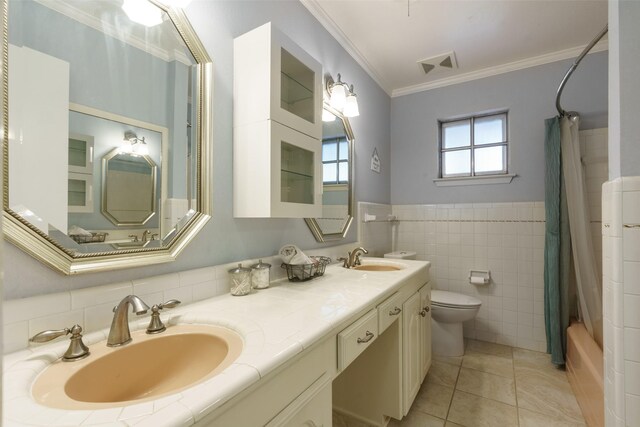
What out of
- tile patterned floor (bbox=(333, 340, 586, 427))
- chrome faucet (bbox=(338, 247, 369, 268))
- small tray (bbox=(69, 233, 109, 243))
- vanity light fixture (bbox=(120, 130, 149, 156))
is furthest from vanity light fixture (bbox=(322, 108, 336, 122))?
tile patterned floor (bbox=(333, 340, 586, 427))

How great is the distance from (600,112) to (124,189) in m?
3.07

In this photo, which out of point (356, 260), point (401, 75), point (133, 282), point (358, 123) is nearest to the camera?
point (133, 282)

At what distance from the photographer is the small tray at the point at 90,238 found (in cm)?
88

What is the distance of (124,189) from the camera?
3.23 feet

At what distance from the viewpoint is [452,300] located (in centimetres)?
231

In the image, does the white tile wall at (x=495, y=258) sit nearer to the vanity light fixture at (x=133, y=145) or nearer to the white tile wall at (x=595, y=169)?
the white tile wall at (x=595, y=169)

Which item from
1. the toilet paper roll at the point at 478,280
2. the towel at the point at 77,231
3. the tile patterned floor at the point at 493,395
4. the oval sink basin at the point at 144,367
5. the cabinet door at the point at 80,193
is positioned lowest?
the tile patterned floor at the point at 493,395

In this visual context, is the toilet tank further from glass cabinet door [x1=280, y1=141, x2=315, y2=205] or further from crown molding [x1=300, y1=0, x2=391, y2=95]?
crown molding [x1=300, y1=0, x2=391, y2=95]

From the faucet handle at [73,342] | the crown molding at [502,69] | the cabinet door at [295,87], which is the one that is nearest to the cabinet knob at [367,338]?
the faucet handle at [73,342]

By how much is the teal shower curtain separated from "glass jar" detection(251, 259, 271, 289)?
2.07 metres

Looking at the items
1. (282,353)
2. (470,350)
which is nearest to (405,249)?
(470,350)

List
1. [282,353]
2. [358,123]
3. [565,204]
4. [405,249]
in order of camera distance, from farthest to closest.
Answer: [405,249], [358,123], [565,204], [282,353]

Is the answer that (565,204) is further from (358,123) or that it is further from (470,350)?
(358,123)

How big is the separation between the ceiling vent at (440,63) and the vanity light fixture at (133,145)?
2.28m
